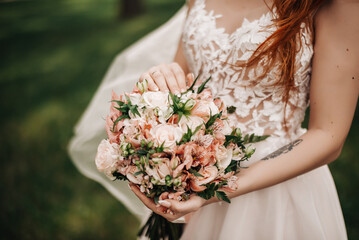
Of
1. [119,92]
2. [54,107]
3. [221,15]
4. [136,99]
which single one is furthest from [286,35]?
[54,107]

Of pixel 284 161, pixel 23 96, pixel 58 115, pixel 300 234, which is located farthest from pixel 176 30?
pixel 23 96

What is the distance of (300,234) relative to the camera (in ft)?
5.06

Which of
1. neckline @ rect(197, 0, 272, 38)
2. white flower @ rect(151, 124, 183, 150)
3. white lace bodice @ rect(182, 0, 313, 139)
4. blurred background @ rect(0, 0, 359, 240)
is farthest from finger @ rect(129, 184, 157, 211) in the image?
blurred background @ rect(0, 0, 359, 240)

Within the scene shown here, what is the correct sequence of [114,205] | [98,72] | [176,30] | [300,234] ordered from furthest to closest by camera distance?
[98,72]
[114,205]
[176,30]
[300,234]

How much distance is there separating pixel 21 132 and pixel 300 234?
4774 mm

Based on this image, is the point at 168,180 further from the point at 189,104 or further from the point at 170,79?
the point at 170,79

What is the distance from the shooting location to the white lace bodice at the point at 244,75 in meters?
1.48

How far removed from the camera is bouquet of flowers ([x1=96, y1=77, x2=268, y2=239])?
110 centimetres

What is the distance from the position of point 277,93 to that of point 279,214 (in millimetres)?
647

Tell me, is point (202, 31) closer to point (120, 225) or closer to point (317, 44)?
point (317, 44)

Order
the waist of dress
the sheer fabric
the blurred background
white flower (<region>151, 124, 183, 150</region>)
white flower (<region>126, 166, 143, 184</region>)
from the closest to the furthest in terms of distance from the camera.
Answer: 1. white flower (<region>151, 124, 183, 150</region>)
2. white flower (<region>126, 166, 143, 184</region>)
3. the waist of dress
4. the sheer fabric
5. the blurred background

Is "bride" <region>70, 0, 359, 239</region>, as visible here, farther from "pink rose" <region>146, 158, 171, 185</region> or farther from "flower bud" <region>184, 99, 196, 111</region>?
"flower bud" <region>184, 99, 196, 111</region>

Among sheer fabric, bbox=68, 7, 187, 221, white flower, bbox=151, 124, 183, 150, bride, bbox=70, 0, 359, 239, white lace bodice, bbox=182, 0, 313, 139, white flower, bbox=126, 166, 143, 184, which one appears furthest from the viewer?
sheer fabric, bbox=68, 7, 187, 221

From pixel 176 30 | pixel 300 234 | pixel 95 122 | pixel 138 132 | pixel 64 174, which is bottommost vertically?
pixel 64 174
